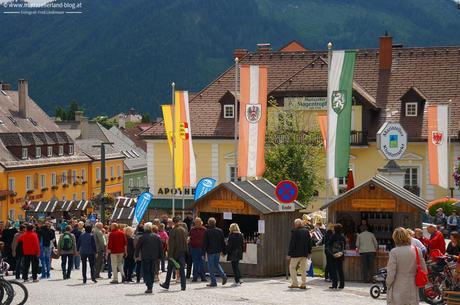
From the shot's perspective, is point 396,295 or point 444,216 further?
point 444,216

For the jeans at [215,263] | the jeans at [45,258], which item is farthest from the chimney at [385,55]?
the jeans at [215,263]

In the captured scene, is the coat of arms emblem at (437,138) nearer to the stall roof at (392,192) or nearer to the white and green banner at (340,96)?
the white and green banner at (340,96)

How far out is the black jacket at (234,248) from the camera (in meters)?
23.1

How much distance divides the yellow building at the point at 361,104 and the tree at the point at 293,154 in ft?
3.31

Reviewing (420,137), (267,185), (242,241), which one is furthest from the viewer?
(420,137)

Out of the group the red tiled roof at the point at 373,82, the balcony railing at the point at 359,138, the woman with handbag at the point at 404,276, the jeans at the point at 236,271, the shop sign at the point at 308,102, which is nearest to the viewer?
the woman with handbag at the point at 404,276

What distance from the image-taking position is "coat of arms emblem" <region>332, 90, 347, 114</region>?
2789cm

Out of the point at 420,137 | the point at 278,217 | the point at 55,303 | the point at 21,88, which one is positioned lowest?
the point at 55,303

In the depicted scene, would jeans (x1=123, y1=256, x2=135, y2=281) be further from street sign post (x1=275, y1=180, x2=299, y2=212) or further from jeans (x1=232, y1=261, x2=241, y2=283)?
street sign post (x1=275, y1=180, x2=299, y2=212)

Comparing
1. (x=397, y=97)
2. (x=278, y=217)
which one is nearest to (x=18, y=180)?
(x=397, y=97)

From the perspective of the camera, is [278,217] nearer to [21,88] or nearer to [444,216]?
[444,216]

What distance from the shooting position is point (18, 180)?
7475 cm

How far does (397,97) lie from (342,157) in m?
25.2

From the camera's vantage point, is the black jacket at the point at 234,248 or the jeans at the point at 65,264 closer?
the black jacket at the point at 234,248
